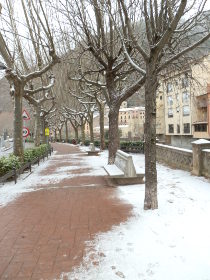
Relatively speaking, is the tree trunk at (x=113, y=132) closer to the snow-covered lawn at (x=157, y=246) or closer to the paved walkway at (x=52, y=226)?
the paved walkway at (x=52, y=226)

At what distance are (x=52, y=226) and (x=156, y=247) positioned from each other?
2.18m

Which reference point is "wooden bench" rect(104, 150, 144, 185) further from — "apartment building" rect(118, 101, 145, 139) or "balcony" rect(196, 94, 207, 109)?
"apartment building" rect(118, 101, 145, 139)

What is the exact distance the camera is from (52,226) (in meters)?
5.52

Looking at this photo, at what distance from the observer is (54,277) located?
356 centimetres

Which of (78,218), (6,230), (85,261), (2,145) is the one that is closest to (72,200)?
(78,218)

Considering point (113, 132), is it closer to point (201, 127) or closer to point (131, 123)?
point (201, 127)

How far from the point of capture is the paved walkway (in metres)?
3.89

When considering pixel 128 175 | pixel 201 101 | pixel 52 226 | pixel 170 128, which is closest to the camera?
pixel 52 226

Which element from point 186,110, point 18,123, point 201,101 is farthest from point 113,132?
point 186,110

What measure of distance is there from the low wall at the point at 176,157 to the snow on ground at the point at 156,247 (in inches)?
204

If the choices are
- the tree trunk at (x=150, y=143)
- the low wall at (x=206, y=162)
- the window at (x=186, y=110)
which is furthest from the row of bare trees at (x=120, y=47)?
the window at (x=186, y=110)

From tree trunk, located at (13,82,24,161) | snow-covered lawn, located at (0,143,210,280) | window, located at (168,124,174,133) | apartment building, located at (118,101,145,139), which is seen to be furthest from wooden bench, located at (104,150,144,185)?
apartment building, located at (118,101,145,139)

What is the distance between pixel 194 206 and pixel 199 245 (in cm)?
225

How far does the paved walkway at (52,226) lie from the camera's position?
389cm
